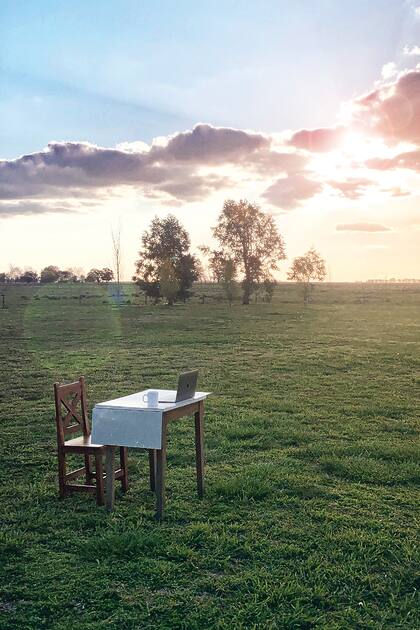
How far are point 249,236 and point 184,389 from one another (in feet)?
196

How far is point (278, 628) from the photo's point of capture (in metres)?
4.27

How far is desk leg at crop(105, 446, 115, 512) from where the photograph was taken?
20.0 feet

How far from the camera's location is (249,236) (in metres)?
65.1

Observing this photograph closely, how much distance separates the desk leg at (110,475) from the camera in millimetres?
6109

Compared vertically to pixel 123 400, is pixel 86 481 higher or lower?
lower

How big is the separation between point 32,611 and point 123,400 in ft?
7.60

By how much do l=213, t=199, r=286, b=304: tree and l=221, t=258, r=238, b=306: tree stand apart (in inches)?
129

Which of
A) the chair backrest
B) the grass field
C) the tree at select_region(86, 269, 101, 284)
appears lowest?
the grass field

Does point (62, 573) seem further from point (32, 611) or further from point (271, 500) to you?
point (271, 500)

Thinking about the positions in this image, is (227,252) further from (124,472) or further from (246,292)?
(124,472)

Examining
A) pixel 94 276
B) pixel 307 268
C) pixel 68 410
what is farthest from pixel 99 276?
pixel 68 410

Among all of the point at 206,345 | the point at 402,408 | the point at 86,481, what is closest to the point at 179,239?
the point at 206,345

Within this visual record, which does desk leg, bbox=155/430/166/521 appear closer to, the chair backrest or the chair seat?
the chair seat

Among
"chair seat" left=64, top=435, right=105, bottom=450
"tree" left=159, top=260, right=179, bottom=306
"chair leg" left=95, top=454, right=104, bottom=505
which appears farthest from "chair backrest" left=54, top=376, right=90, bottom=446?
"tree" left=159, top=260, right=179, bottom=306
